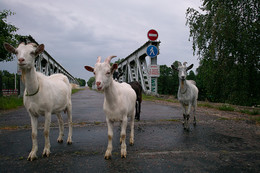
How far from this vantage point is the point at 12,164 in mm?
3207

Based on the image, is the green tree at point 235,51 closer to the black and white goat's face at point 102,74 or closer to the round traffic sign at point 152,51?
the round traffic sign at point 152,51

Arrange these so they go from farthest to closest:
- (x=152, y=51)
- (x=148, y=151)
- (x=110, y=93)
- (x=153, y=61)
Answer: (x=153, y=61) → (x=152, y=51) → (x=148, y=151) → (x=110, y=93)

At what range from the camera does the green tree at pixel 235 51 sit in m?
12.8

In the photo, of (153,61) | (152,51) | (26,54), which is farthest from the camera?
(153,61)

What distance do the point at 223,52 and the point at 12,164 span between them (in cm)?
1464

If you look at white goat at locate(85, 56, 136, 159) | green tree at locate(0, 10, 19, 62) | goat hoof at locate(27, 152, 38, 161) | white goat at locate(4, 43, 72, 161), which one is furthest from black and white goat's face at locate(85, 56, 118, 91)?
green tree at locate(0, 10, 19, 62)

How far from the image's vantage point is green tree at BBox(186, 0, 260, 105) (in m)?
12.8

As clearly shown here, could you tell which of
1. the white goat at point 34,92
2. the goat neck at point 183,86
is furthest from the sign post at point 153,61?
the white goat at point 34,92

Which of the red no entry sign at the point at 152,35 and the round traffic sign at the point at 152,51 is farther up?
the red no entry sign at the point at 152,35

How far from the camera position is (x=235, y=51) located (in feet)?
44.6

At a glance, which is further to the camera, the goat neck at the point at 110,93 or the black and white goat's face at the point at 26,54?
the goat neck at the point at 110,93

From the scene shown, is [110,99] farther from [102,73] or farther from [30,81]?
[30,81]

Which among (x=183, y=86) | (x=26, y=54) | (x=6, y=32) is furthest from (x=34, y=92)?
(x=6, y=32)

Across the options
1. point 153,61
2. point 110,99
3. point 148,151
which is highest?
point 153,61
